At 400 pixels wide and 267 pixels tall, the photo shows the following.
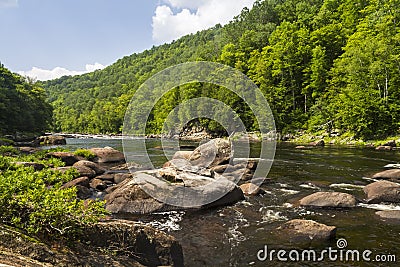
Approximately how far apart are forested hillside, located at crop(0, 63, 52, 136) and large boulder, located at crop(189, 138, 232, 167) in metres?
45.9

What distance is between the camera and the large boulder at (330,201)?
457 inches

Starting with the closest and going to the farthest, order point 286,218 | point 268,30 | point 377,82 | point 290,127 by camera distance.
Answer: point 286,218 → point 377,82 → point 290,127 → point 268,30

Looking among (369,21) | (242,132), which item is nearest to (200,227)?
(242,132)

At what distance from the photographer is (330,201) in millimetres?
11789

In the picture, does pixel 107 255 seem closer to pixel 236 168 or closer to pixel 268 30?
pixel 236 168

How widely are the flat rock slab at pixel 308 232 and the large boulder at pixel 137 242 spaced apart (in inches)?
143

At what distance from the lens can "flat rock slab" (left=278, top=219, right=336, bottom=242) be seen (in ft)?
27.7

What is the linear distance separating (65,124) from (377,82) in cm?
14208

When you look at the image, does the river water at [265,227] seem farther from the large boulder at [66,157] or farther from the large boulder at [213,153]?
the large boulder at [66,157]

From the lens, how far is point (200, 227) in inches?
386

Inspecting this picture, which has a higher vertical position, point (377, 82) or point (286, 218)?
point (377, 82)

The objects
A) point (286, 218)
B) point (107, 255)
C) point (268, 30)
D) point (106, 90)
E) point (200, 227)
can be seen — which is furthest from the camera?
point (106, 90)

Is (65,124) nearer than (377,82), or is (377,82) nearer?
(377,82)

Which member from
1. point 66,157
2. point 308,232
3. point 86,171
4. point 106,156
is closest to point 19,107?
point 106,156
